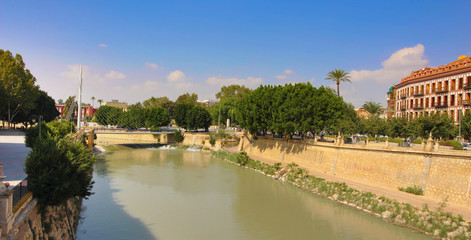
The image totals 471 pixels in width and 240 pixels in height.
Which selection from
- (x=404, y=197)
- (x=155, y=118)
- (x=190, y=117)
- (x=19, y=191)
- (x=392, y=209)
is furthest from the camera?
(x=155, y=118)

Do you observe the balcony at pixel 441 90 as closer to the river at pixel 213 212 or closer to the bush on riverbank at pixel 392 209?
the bush on riverbank at pixel 392 209

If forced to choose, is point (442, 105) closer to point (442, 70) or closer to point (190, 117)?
point (442, 70)

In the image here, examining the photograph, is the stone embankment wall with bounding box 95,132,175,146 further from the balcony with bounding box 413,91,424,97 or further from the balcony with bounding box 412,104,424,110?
the balcony with bounding box 413,91,424,97

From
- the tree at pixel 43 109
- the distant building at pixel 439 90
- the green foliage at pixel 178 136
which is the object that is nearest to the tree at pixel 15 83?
the tree at pixel 43 109

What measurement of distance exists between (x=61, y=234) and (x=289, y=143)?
34194 millimetres

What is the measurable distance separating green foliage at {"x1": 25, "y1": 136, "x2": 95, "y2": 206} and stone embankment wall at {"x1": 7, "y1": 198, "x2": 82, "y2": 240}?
661 mm

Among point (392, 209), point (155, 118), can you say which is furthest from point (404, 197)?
point (155, 118)

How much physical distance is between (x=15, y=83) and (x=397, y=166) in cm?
5659

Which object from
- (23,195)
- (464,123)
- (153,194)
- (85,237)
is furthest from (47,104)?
(464,123)

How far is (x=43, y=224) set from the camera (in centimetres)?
1319

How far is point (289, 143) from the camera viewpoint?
45.1m

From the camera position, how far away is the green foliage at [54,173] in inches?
525

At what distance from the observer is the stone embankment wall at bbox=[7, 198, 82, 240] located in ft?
35.6

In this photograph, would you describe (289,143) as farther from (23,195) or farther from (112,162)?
(23,195)
